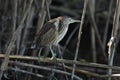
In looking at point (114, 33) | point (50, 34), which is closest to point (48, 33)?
point (50, 34)

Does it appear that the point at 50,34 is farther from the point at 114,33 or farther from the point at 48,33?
the point at 114,33

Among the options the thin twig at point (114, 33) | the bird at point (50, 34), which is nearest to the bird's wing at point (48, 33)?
the bird at point (50, 34)

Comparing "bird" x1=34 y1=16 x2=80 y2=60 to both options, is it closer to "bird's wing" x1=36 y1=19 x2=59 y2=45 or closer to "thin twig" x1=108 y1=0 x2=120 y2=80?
"bird's wing" x1=36 y1=19 x2=59 y2=45

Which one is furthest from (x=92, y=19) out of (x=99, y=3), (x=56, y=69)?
(x=56, y=69)

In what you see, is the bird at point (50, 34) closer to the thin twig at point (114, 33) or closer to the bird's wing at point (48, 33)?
the bird's wing at point (48, 33)

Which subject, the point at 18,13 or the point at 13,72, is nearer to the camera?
the point at 13,72

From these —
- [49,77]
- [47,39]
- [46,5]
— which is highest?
[46,5]

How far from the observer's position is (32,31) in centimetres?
565

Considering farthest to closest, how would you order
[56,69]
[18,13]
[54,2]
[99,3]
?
[54,2]
[99,3]
[18,13]
[56,69]

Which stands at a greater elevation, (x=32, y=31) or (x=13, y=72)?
(x=32, y=31)

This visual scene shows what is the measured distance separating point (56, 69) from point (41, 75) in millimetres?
310

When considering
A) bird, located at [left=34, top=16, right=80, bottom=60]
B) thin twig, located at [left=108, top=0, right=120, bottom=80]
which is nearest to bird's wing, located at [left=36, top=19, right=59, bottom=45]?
bird, located at [left=34, top=16, right=80, bottom=60]

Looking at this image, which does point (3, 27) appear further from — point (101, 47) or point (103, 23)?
point (103, 23)

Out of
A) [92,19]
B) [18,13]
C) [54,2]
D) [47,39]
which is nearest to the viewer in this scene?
[47,39]
